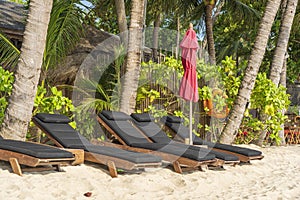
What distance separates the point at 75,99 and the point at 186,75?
3.53 metres

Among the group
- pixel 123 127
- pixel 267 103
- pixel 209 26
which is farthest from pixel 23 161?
pixel 209 26

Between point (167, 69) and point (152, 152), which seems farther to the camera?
point (167, 69)

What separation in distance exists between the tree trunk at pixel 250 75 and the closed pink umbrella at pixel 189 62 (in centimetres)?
163

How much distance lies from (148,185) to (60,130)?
1678mm

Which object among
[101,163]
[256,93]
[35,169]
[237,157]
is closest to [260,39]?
[256,93]

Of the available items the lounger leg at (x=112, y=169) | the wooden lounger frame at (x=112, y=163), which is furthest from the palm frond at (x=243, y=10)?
the lounger leg at (x=112, y=169)

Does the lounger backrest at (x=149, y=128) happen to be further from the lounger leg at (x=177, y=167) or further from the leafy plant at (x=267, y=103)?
the leafy plant at (x=267, y=103)

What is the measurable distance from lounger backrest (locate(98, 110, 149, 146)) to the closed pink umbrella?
3.51ft

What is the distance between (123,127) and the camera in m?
7.58

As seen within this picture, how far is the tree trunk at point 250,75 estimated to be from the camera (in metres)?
9.68

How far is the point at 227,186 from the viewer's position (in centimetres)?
656

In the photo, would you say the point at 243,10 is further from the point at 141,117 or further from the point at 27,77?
the point at 27,77

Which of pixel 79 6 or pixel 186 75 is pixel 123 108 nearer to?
pixel 186 75

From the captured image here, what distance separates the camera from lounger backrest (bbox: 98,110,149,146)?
729 centimetres
